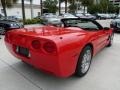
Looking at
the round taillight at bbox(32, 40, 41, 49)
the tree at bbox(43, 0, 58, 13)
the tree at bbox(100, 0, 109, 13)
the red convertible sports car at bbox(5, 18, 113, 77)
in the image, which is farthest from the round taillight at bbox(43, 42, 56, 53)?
the tree at bbox(100, 0, 109, 13)

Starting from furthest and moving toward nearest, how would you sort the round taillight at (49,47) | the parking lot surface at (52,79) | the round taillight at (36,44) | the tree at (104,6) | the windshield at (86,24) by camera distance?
the tree at (104,6) < the windshield at (86,24) < the parking lot surface at (52,79) < the round taillight at (36,44) < the round taillight at (49,47)

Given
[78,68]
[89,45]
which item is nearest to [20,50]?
[78,68]

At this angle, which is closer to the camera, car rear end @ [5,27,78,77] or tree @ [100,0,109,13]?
car rear end @ [5,27,78,77]

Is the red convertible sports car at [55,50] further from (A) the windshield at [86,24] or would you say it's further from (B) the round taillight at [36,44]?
(A) the windshield at [86,24]

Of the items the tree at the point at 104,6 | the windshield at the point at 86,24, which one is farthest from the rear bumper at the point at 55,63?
the tree at the point at 104,6

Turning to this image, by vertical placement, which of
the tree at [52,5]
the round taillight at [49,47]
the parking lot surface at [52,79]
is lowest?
the parking lot surface at [52,79]

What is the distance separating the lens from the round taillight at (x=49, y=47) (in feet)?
9.31

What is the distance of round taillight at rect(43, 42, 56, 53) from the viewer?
9.31 ft

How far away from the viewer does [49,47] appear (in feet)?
9.55

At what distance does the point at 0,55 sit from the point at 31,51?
2443mm

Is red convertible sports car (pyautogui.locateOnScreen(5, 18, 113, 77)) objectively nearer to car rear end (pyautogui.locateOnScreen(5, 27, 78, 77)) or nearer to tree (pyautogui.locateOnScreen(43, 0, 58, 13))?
car rear end (pyautogui.locateOnScreen(5, 27, 78, 77))

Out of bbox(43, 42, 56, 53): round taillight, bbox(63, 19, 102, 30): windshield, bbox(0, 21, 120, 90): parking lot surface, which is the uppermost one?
bbox(63, 19, 102, 30): windshield

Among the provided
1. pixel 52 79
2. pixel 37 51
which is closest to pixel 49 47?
pixel 37 51

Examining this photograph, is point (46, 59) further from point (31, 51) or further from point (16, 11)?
point (16, 11)
